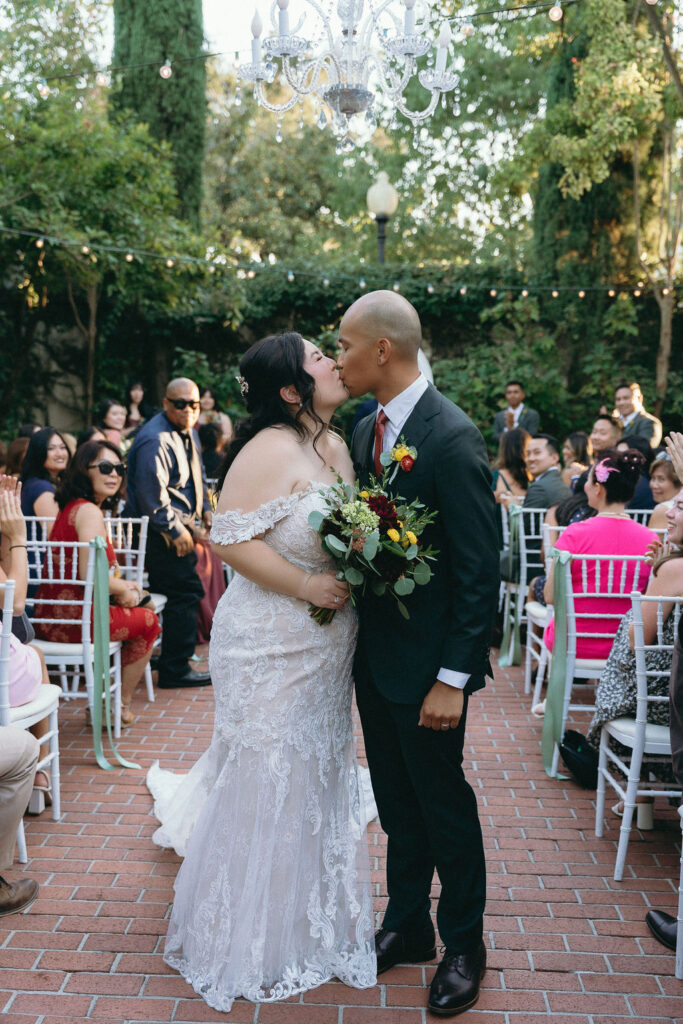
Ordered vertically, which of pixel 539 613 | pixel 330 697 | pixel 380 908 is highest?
pixel 330 697

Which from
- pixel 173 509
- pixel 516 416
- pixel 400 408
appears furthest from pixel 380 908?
pixel 516 416

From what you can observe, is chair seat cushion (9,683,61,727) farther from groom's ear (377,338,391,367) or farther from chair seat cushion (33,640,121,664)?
groom's ear (377,338,391,367)

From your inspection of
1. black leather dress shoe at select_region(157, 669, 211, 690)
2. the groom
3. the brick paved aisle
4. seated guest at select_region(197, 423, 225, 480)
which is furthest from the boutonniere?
seated guest at select_region(197, 423, 225, 480)

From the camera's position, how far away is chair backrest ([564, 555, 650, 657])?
4527 mm

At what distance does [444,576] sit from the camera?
264 cm

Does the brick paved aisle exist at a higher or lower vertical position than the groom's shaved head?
lower

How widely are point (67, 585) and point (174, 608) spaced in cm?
134

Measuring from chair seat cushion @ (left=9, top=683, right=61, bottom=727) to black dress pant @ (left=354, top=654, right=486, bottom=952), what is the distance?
4.91ft

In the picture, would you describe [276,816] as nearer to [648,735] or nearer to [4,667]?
[4,667]

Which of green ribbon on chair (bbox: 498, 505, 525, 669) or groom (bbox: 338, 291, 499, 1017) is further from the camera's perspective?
green ribbon on chair (bbox: 498, 505, 525, 669)

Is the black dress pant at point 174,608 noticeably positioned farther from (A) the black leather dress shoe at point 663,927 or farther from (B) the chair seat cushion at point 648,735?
(A) the black leather dress shoe at point 663,927

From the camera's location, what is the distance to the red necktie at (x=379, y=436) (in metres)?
2.76

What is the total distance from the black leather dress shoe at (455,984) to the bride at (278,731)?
224 mm

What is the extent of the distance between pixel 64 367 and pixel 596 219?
8613 mm
